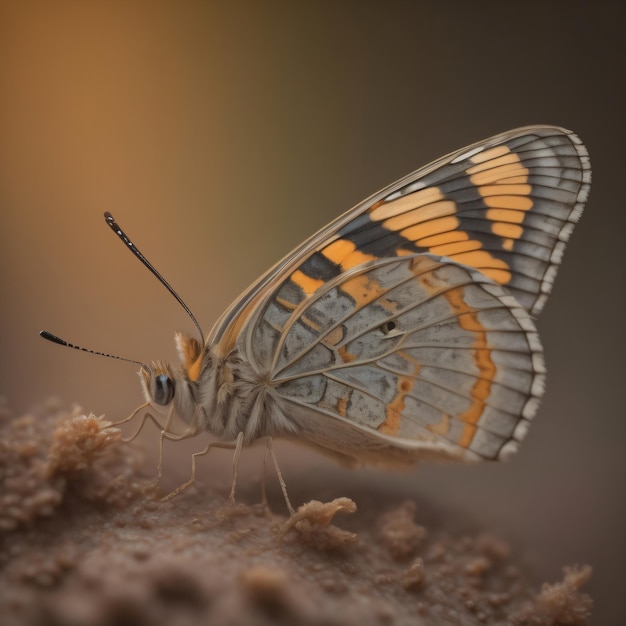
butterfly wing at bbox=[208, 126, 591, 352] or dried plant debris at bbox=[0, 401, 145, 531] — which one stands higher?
butterfly wing at bbox=[208, 126, 591, 352]

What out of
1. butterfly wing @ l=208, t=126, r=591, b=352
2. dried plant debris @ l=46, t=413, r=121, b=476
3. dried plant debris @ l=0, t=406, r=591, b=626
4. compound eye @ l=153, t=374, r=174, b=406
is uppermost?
butterfly wing @ l=208, t=126, r=591, b=352

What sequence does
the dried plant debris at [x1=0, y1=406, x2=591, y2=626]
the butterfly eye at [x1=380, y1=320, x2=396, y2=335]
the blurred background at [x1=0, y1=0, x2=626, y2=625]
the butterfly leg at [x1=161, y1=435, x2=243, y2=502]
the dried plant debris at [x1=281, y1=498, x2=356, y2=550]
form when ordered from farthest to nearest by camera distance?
1. the blurred background at [x1=0, y1=0, x2=626, y2=625]
2. the butterfly eye at [x1=380, y1=320, x2=396, y2=335]
3. the butterfly leg at [x1=161, y1=435, x2=243, y2=502]
4. the dried plant debris at [x1=281, y1=498, x2=356, y2=550]
5. the dried plant debris at [x1=0, y1=406, x2=591, y2=626]

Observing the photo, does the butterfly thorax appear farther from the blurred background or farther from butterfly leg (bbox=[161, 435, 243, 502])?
the blurred background

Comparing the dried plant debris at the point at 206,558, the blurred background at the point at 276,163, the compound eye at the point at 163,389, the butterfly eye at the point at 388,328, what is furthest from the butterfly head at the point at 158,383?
the butterfly eye at the point at 388,328

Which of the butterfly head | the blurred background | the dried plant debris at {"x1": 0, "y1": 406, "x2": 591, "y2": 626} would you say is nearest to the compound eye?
the butterfly head

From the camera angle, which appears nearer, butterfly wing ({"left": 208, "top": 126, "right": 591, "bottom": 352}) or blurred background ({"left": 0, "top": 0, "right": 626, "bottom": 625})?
butterfly wing ({"left": 208, "top": 126, "right": 591, "bottom": 352})

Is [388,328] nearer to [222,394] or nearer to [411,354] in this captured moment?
[411,354]

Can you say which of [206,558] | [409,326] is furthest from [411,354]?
[206,558]

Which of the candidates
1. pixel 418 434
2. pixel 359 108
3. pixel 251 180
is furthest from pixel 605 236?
pixel 418 434
